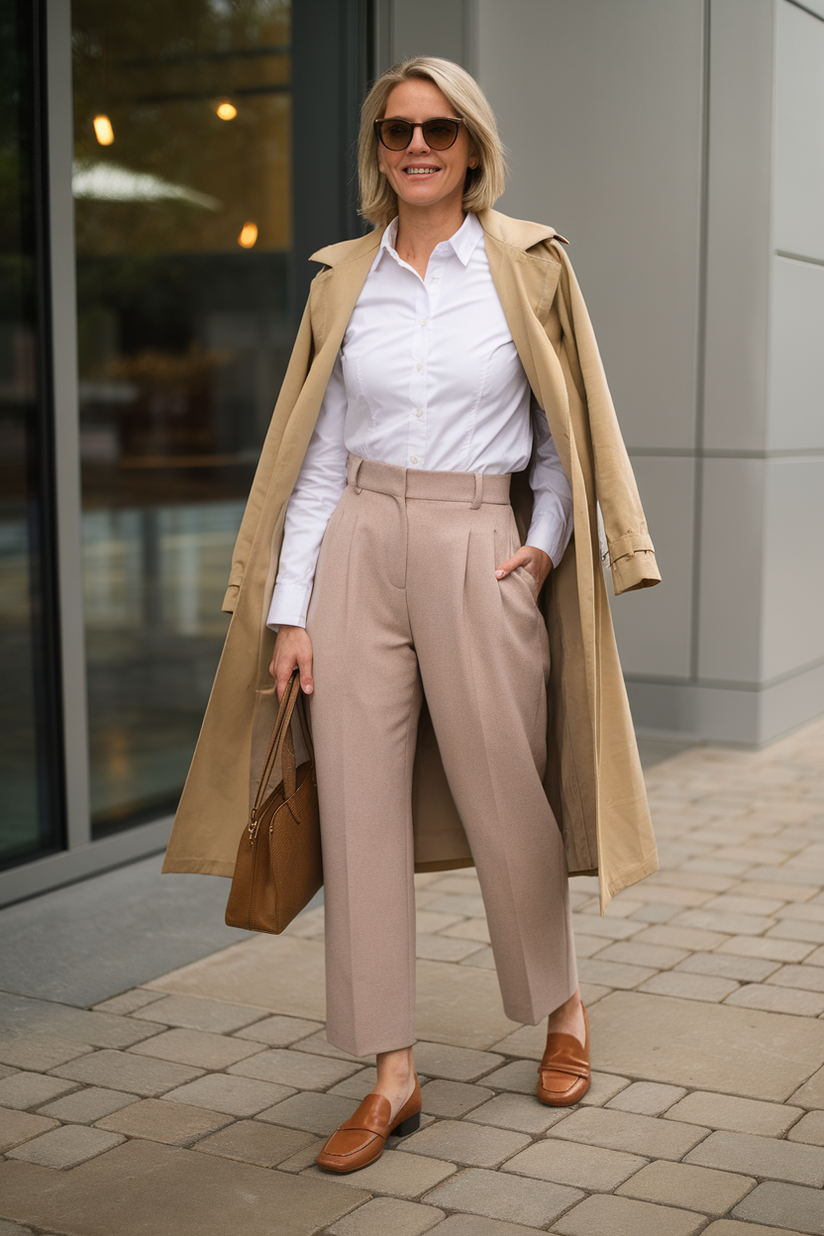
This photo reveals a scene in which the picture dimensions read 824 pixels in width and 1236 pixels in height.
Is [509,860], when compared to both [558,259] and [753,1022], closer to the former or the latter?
[753,1022]

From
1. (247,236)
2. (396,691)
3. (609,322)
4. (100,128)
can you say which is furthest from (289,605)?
(247,236)

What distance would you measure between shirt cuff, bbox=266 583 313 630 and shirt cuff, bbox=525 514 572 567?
47 cm

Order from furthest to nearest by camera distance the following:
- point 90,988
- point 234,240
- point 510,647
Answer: point 234,240 → point 90,988 → point 510,647

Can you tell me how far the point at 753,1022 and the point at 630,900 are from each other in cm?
105

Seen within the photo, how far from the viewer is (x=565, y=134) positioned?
6.84 metres

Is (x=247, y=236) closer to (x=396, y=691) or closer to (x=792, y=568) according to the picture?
(x=792, y=568)

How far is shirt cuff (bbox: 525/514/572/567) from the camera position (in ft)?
9.64

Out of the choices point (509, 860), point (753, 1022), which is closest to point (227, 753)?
point (509, 860)

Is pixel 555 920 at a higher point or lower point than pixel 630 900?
higher

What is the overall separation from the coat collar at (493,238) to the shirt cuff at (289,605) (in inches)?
26.6

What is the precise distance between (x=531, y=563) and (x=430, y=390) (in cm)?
41

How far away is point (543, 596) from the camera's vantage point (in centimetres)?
309

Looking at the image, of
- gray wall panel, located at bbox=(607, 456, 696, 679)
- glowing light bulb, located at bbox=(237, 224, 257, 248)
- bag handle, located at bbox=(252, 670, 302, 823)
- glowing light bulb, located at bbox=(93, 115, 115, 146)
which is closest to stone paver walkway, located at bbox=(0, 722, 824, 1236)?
bag handle, located at bbox=(252, 670, 302, 823)

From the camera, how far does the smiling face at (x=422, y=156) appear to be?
2811mm
